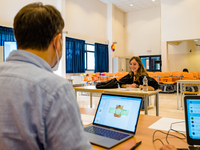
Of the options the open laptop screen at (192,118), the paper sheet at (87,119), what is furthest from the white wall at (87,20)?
the open laptop screen at (192,118)

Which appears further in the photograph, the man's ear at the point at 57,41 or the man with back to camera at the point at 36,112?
the man's ear at the point at 57,41

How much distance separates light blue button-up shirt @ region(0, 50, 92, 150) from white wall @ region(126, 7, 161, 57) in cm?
1362

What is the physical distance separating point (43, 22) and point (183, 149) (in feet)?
3.02

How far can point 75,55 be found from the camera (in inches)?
422

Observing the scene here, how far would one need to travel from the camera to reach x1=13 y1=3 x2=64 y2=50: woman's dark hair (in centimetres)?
64

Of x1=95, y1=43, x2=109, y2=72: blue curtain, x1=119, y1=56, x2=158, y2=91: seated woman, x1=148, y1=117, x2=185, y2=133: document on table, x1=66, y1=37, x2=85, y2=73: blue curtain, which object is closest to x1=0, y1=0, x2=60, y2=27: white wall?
x1=66, y1=37, x2=85, y2=73: blue curtain

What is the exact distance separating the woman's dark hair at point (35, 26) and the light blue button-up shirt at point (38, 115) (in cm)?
14

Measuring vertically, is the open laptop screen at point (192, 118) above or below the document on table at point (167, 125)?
above

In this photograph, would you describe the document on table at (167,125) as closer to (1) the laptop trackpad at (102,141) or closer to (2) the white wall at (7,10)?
(1) the laptop trackpad at (102,141)

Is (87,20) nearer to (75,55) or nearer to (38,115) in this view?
(75,55)

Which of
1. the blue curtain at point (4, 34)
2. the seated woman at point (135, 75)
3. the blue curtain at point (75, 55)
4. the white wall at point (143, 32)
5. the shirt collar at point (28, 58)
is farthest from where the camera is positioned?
the white wall at point (143, 32)

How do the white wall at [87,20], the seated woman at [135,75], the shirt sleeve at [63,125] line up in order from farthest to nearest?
1. the white wall at [87,20]
2. the seated woman at [135,75]
3. the shirt sleeve at [63,125]

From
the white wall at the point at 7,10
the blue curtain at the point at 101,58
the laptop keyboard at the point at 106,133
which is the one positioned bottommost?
the laptop keyboard at the point at 106,133

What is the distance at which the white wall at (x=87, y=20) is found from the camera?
34.5ft
